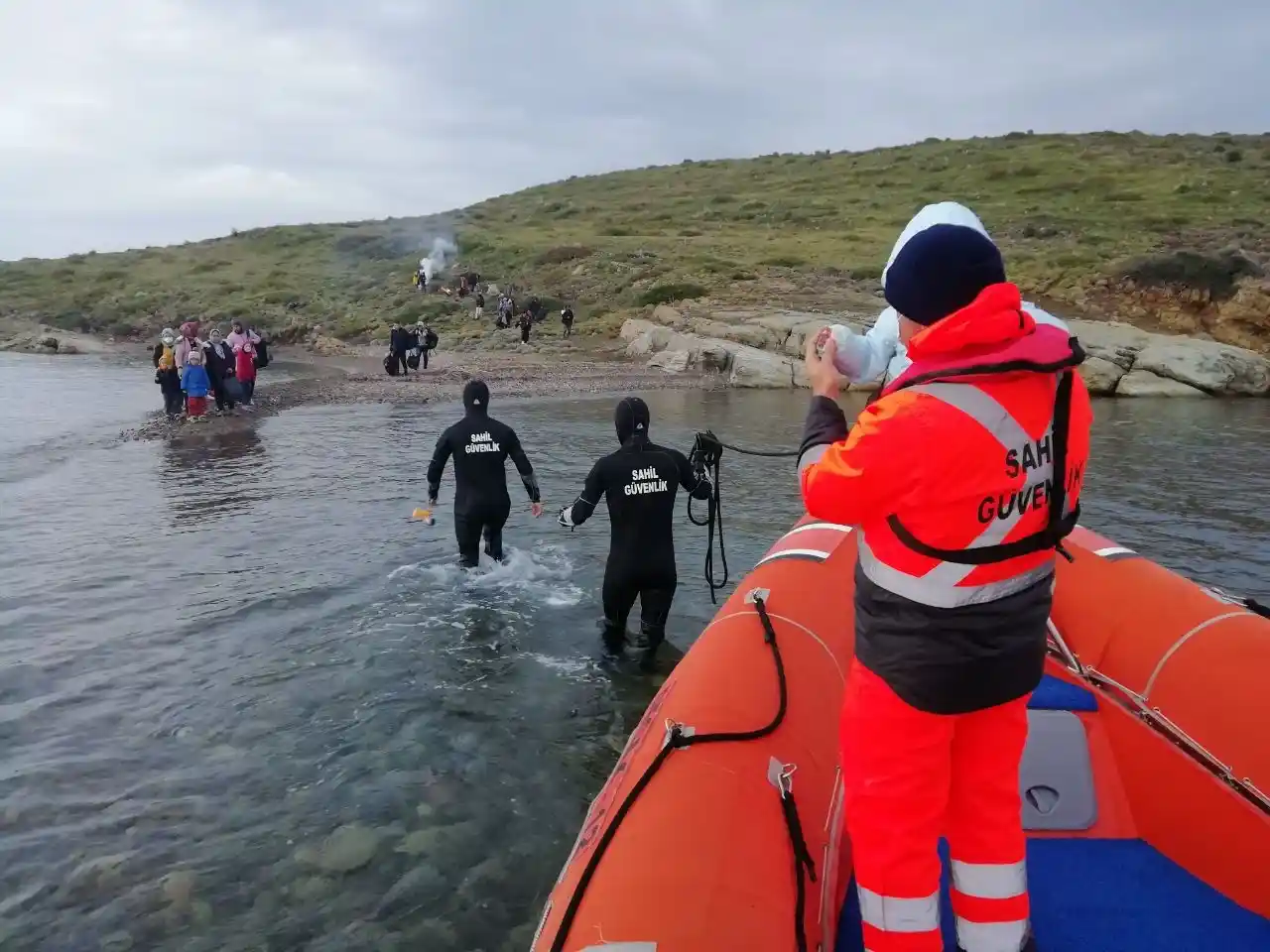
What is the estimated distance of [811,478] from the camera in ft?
7.43

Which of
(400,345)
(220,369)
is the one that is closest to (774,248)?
(400,345)

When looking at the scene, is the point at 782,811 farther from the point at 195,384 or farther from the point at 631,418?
the point at 195,384

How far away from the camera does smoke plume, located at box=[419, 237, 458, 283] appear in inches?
1739

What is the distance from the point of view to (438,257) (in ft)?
161

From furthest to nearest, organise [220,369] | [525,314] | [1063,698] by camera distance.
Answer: [525,314]
[220,369]
[1063,698]

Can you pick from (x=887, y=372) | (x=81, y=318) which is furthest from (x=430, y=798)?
(x=81, y=318)

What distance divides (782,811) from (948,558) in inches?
48.9

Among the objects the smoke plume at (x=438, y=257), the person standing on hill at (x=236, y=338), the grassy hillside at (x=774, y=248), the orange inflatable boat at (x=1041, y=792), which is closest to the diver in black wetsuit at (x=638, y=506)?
the orange inflatable boat at (x=1041, y=792)

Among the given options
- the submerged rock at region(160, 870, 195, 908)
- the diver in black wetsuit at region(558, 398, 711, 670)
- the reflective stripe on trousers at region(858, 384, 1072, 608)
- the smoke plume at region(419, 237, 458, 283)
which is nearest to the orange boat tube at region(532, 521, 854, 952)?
the reflective stripe on trousers at region(858, 384, 1072, 608)

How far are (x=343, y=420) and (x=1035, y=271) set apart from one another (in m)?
26.1

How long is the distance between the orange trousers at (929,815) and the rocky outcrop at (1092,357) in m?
19.5

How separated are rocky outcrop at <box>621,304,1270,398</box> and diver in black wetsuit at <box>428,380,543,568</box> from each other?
49.5 feet

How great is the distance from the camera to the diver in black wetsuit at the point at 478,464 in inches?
298

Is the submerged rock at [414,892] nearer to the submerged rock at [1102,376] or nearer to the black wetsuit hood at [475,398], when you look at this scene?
the black wetsuit hood at [475,398]
